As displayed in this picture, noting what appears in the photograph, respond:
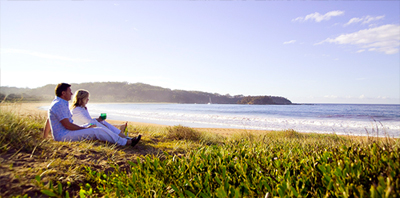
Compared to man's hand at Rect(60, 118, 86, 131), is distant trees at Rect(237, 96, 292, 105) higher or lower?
higher

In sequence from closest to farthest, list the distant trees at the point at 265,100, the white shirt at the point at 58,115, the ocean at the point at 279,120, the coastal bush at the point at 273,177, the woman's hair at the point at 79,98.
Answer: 1. the coastal bush at the point at 273,177
2. the white shirt at the point at 58,115
3. the woman's hair at the point at 79,98
4. the ocean at the point at 279,120
5. the distant trees at the point at 265,100

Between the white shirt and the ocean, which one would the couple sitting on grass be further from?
the ocean

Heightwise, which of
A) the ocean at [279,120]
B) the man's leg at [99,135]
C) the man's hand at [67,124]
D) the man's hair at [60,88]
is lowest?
the ocean at [279,120]

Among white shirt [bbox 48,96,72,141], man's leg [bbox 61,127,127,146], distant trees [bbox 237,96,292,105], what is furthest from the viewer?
distant trees [bbox 237,96,292,105]

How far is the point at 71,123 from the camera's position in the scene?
5102 millimetres

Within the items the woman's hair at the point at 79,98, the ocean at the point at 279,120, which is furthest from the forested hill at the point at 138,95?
the woman's hair at the point at 79,98

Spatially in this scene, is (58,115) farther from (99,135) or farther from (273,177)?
(273,177)

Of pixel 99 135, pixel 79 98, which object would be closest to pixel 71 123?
pixel 99 135

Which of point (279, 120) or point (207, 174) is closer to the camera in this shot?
point (207, 174)

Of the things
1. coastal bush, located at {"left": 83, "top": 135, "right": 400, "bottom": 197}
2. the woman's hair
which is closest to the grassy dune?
coastal bush, located at {"left": 83, "top": 135, "right": 400, "bottom": 197}

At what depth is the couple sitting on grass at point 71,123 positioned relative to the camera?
4988 mm

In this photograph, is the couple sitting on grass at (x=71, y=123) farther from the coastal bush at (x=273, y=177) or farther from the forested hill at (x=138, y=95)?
the forested hill at (x=138, y=95)

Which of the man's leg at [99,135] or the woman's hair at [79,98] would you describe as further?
the woman's hair at [79,98]

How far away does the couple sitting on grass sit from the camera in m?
4.99
